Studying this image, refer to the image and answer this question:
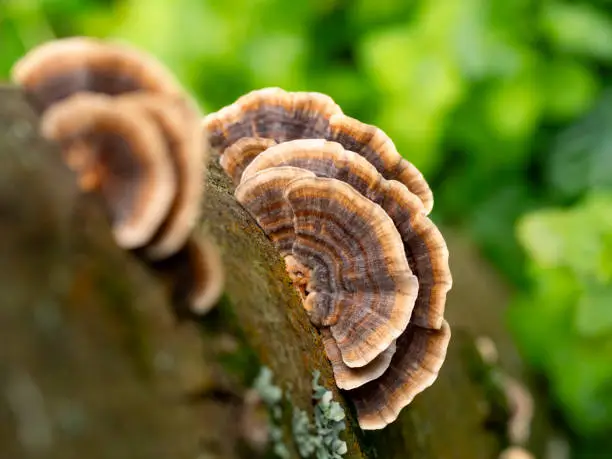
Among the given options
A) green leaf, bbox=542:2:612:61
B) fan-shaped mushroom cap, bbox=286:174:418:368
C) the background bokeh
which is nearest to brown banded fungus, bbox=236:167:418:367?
fan-shaped mushroom cap, bbox=286:174:418:368

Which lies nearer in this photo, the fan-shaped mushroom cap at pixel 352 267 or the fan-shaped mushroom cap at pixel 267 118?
the fan-shaped mushroom cap at pixel 352 267

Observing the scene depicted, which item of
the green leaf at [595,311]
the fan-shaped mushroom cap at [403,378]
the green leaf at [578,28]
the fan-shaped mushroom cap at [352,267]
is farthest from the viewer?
the green leaf at [578,28]

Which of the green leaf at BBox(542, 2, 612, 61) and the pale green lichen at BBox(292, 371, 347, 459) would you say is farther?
the green leaf at BBox(542, 2, 612, 61)

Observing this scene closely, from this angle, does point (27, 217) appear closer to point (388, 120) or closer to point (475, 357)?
point (475, 357)

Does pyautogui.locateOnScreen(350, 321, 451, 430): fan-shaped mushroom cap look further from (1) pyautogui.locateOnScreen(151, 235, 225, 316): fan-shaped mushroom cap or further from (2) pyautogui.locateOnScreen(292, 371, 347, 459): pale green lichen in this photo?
(1) pyautogui.locateOnScreen(151, 235, 225, 316): fan-shaped mushroom cap

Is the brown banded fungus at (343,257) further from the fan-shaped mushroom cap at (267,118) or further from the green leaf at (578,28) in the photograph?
the green leaf at (578,28)

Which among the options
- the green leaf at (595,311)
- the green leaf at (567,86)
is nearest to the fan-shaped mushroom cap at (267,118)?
the green leaf at (595,311)

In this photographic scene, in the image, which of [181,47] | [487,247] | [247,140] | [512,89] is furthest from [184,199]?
[487,247]
